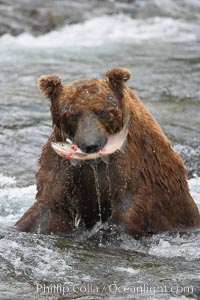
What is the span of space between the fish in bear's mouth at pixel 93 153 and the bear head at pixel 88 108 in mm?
34

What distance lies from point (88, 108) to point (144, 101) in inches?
228

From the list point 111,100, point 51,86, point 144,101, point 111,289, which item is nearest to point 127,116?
point 111,100

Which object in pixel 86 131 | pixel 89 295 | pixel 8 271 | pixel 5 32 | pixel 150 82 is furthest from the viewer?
pixel 5 32

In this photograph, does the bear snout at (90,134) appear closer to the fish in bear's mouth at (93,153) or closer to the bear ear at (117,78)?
the fish in bear's mouth at (93,153)

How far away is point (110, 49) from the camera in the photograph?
1617 centimetres

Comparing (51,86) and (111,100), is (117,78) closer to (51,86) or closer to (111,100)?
(111,100)

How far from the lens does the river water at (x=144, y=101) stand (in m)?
5.39

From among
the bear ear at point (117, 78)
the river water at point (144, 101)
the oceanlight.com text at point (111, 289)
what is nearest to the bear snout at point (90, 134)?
the bear ear at point (117, 78)

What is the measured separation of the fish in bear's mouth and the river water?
667 mm

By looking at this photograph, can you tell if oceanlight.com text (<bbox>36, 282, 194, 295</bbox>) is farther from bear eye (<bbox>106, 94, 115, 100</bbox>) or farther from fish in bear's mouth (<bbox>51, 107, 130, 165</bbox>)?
bear eye (<bbox>106, 94, 115, 100</bbox>)

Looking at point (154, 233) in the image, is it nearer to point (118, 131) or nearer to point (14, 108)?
point (118, 131)

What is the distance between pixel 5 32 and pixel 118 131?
11151mm

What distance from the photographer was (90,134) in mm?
5914

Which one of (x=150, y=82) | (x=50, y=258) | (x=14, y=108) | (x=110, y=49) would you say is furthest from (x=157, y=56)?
(x=50, y=258)
